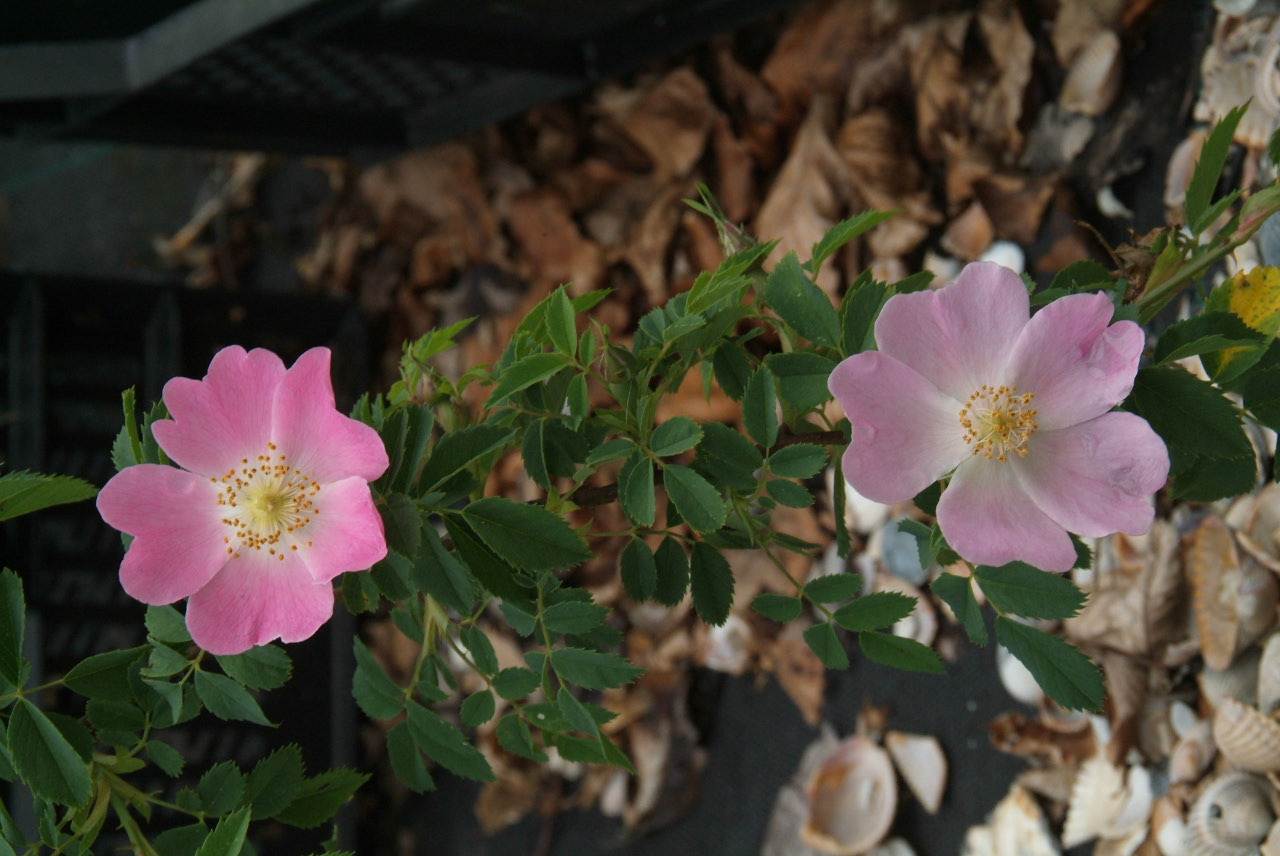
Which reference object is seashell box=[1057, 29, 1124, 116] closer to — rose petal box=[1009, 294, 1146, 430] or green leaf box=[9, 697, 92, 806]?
rose petal box=[1009, 294, 1146, 430]

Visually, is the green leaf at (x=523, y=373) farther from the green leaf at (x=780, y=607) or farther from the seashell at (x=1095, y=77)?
the seashell at (x=1095, y=77)

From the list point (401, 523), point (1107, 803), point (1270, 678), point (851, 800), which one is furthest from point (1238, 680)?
point (401, 523)

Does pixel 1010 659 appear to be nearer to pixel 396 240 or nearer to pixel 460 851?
pixel 460 851

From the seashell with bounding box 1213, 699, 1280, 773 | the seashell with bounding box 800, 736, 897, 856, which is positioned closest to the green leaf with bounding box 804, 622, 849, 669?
the seashell with bounding box 1213, 699, 1280, 773

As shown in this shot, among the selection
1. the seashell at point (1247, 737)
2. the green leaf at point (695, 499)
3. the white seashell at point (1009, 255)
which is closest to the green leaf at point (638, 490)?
the green leaf at point (695, 499)

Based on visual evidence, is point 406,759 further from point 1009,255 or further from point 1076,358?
point 1009,255

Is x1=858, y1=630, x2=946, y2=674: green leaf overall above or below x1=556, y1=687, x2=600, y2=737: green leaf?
above
